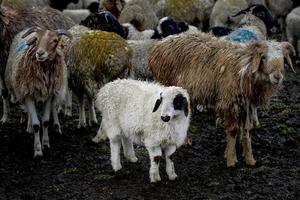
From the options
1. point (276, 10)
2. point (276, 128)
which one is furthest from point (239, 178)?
point (276, 10)

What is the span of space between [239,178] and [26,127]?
397 cm

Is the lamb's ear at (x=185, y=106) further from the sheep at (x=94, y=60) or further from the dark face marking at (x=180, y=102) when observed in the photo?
the sheep at (x=94, y=60)

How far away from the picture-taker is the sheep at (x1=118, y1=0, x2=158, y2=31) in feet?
48.0

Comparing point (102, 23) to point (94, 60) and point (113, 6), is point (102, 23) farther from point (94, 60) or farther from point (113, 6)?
point (113, 6)

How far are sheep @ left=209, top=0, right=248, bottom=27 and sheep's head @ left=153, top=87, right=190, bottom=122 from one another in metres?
8.99

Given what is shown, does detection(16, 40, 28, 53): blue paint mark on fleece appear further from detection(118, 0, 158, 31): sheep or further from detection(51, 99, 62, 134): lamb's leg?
detection(118, 0, 158, 31): sheep

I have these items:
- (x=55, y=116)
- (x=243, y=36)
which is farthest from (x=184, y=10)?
(x=55, y=116)

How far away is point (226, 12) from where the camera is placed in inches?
640

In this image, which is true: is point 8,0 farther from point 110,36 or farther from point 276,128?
point 276,128

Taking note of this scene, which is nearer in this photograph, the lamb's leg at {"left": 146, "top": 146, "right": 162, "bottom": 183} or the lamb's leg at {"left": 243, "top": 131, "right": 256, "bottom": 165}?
the lamb's leg at {"left": 146, "top": 146, "right": 162, "bottom": 183}

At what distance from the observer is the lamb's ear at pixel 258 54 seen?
26.3ft

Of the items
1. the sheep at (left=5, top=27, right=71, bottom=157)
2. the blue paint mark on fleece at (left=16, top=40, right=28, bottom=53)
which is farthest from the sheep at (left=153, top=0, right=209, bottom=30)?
the sheep at (left=5, top=27, right=71, bottom=157)

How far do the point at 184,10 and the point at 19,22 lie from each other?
648 centimetres

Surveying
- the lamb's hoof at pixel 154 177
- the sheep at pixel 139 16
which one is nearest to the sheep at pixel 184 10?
the sheep at pixel 139 16
